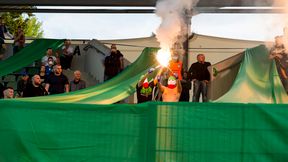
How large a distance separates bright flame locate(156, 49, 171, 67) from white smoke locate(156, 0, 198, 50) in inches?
5.0

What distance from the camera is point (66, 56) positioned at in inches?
591

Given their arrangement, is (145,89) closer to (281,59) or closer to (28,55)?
(281,59)

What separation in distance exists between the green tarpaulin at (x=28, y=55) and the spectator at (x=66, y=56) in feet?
0.89

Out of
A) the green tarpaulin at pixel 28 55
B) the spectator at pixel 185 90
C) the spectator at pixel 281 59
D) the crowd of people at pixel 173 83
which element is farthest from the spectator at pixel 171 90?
the green tarpaulin at pixel 28 55

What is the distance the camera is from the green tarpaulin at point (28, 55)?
14.5m

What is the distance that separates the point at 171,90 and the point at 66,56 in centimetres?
572

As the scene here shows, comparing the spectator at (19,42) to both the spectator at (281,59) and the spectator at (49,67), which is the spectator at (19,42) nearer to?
the spectator at (49,67)

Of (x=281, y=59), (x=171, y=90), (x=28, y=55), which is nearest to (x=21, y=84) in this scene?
(x=28, y=55)

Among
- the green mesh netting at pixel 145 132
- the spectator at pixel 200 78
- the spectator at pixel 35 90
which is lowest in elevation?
the green mesh netting at pixel 145 132

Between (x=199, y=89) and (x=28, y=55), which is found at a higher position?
(x=28, y=55)

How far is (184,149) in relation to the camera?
6598 millimetres

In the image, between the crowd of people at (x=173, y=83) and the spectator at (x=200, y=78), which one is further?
the spectator at (x=200, y=78)

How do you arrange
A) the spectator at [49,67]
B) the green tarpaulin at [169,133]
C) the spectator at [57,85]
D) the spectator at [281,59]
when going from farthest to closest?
the spectator at [49,67] < the spectator at [57,85] < the spectator at [281,59] < the green tarpaulin at [169,133]

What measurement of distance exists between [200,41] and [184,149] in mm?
14688
